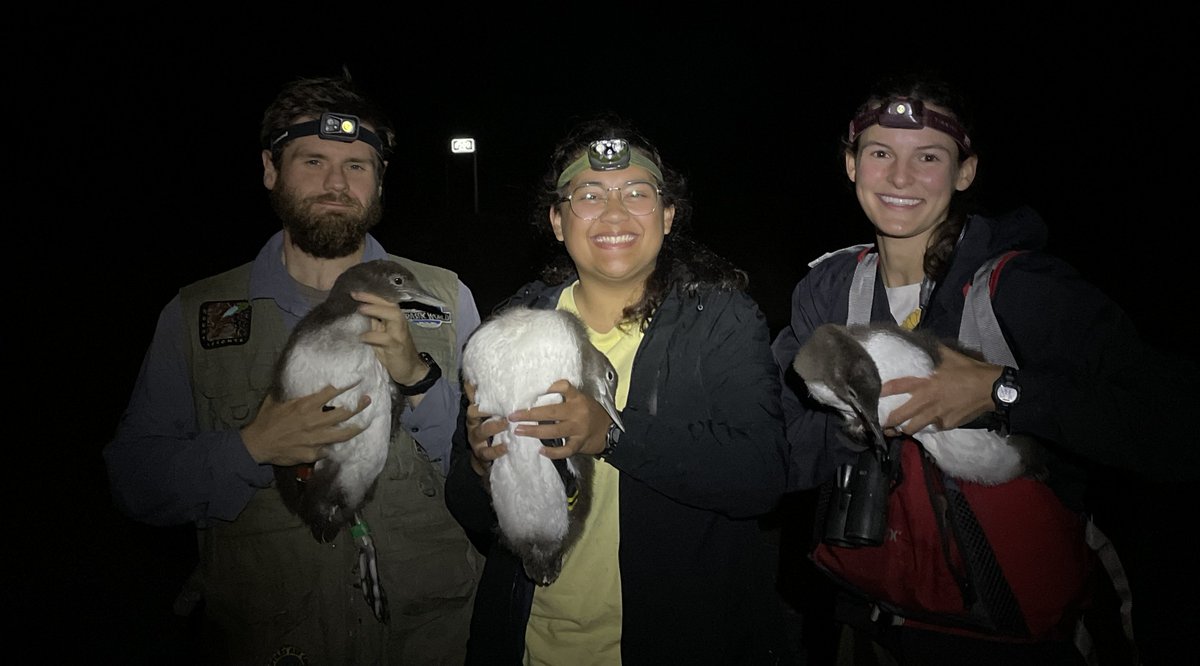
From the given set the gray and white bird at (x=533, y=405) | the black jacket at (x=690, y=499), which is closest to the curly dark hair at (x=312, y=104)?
the gray and white bird at (x=533, y=405)

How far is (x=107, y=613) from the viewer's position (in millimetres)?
4922

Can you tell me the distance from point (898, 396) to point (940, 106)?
1.25 meters

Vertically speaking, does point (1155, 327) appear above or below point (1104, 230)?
below

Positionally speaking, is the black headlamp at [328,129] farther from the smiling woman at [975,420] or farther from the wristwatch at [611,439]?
the smiling woman at [975,420]

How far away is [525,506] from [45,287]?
13.1 meters

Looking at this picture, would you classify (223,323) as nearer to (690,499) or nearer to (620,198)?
(620,198)

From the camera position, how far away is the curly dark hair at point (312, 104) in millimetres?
2789

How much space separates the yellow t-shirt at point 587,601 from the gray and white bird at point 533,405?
0.07m

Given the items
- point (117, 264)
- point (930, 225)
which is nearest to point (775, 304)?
point (930, 225)

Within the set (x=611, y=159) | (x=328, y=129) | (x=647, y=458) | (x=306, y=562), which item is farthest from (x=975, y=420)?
(x=328, y=129)

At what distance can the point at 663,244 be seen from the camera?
8.95 feet

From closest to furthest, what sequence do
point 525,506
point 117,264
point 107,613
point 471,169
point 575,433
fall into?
point 575,433, point 525,506, point 107,613, point 117,264, point 471,169

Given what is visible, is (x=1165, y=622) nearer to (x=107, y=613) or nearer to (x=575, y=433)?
(x=575, y=433)

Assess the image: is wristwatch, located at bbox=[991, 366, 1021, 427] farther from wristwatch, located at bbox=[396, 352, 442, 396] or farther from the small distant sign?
the small distant sign
